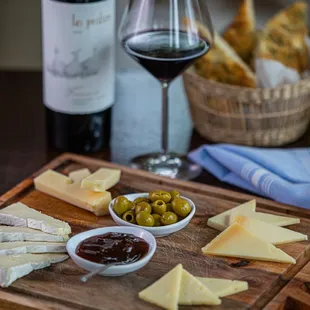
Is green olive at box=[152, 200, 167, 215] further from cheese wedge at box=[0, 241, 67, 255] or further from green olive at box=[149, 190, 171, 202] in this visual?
A: cheese wedge at box=[0, 241, 67, 255]

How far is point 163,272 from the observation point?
1404mm

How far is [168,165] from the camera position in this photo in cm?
187

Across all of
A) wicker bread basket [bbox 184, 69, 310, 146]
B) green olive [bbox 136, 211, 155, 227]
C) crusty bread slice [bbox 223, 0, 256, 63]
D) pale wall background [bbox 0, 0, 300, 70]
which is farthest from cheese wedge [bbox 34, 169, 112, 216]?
pale wall background [bbox 0, 0, 300, 70]

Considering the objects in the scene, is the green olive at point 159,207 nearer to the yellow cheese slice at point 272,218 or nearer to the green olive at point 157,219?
the green olive at point 157,219

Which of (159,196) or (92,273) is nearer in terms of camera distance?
(92,273)

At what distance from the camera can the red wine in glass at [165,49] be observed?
171 centimetres

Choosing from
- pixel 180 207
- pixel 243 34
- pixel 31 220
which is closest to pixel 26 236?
pixel 31 220

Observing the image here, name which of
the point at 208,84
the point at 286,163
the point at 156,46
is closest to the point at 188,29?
the point at 156,46

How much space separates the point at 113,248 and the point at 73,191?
0.26 m

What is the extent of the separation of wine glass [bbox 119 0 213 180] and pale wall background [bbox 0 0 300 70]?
3.33 feet

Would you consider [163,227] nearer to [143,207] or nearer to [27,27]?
[143,207]

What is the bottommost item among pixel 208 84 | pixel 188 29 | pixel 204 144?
pixel 204 144

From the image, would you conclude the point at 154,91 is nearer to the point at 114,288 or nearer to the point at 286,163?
the point at 286,163

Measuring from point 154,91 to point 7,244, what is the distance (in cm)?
88
